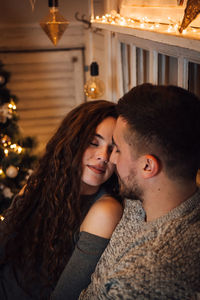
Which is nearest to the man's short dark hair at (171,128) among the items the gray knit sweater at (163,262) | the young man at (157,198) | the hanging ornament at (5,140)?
the young man at (157,198)

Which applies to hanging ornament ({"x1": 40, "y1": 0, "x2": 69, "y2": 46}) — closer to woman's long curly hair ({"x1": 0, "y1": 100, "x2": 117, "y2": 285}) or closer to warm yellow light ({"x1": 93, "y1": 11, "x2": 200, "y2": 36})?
warm yellow light ({"x1": 93, "y1": 11, "x2": 200, "y2": 36})

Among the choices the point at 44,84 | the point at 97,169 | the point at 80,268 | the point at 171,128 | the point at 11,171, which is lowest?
the point at 11,171

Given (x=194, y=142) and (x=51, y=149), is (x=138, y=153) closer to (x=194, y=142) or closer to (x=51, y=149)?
(x=194, y=142)

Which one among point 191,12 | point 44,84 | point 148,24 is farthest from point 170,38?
point 44,84

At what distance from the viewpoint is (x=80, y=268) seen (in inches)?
50.3

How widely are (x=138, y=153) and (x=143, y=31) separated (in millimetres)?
480

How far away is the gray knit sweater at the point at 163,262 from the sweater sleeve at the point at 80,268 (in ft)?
0.72

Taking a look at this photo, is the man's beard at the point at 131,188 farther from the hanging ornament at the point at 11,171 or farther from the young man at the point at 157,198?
the hanging ornament at the point at 11,171

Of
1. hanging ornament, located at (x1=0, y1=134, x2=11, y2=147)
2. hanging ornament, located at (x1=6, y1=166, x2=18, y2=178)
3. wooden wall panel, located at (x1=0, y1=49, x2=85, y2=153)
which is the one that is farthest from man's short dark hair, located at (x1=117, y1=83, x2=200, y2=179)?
wooden wall panel, located at (x1=0, y1=49, x2=85, y2=153)

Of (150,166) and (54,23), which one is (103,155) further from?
(54,23)

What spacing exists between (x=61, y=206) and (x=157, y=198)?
2.04ft

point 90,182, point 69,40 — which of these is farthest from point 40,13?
point 90,182

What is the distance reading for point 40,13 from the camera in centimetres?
356

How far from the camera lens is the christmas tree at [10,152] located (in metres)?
2.66
